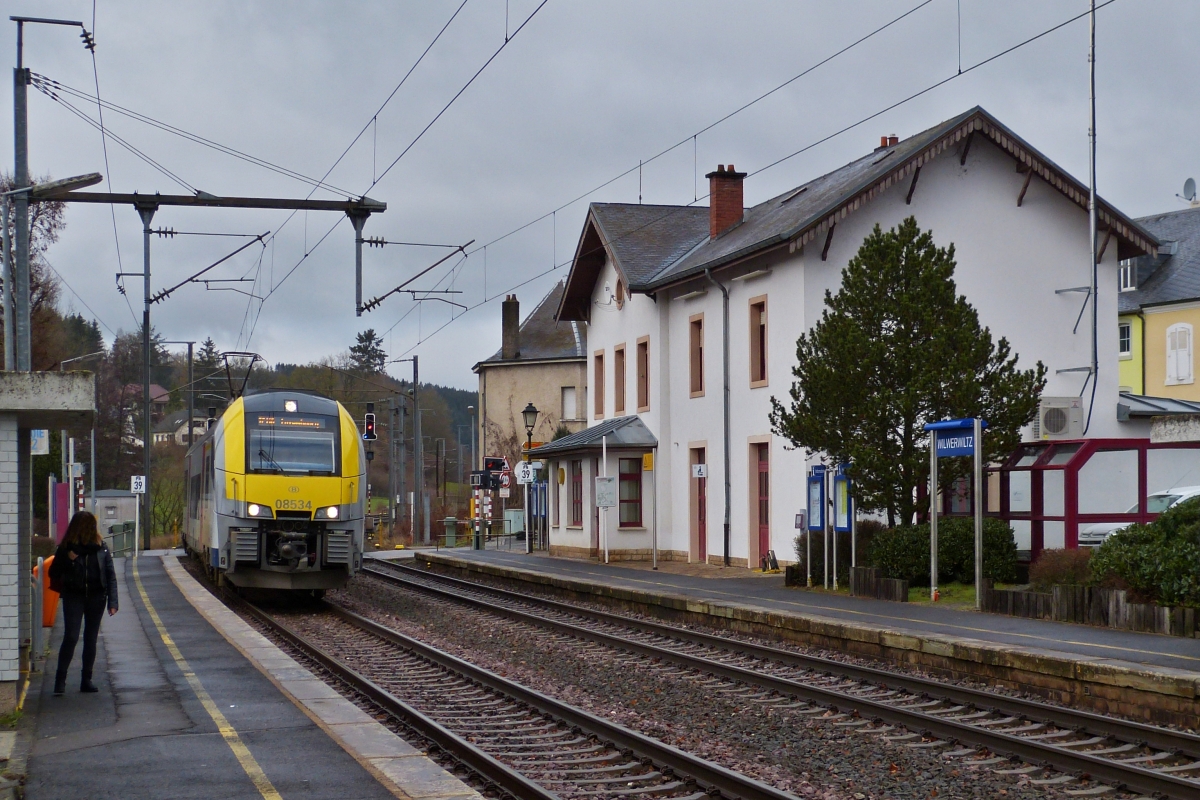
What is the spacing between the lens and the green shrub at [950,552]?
20.3 metres

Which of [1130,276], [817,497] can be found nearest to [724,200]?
[817,497]

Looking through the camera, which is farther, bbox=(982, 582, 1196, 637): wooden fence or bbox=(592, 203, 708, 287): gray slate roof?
bbox=(592, 203, 708, 287): gray slate roof

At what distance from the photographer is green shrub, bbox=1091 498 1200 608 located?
15.1 meters

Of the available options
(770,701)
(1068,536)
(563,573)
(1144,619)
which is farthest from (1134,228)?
(770,701)

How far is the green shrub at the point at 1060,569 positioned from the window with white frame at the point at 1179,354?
2631cm

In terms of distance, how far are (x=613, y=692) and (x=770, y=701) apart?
1.70 metres

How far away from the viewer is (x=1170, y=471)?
1104 inches

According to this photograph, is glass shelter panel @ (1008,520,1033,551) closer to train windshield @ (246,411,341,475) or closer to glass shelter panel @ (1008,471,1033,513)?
glass shelter panel @ (1008,471,1033,513)

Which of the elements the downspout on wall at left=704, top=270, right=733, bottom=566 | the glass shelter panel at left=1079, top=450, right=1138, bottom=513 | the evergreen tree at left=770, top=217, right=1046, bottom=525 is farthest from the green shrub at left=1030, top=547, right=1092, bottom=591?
the downspout on wall at left=704, top=270, right=733, bottom=566

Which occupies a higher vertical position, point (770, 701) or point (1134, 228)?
point (1134, 228)

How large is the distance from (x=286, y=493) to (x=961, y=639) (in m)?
11.1

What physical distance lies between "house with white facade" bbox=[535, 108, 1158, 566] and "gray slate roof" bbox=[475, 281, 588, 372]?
29731 mm

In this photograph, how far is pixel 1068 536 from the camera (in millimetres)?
20062

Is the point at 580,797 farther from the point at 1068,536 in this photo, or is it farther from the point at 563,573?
the point at 563,573
